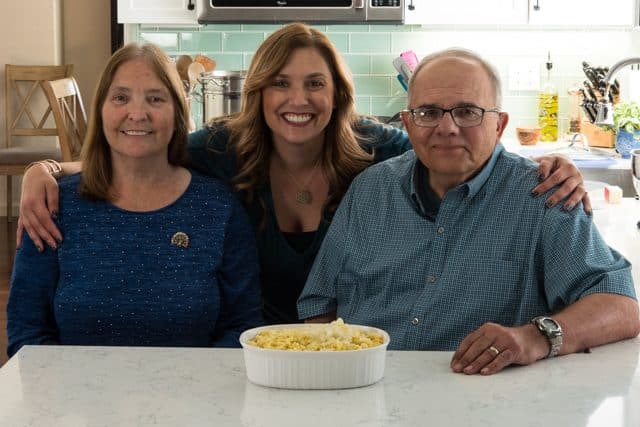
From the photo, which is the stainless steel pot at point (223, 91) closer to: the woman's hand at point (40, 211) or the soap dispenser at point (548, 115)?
the woman's hand at point (40, 211)

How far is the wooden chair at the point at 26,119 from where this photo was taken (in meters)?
6.38

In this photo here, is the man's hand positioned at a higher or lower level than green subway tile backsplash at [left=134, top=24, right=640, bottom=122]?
lower

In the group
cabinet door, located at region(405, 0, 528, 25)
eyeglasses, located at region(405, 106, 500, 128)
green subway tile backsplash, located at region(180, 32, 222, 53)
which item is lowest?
eyeglasses, located at region(405, 106, 500, 128)

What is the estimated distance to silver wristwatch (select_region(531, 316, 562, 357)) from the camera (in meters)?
1.73

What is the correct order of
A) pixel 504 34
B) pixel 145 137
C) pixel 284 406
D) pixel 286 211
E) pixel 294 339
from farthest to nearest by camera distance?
pixel 504 34 < pixel 286 211 < pixel 145 137 < pixel 294 339 < pixel 284 406

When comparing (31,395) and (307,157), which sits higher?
(307,157)

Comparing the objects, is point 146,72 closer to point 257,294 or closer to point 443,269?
point 257,294

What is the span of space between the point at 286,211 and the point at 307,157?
0.15 metres

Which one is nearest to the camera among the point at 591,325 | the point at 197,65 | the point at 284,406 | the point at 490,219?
the point at 284,406

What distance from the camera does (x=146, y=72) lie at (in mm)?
2346

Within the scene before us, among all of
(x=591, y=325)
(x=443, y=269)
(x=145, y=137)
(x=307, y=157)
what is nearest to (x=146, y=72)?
(x=145, y=137)

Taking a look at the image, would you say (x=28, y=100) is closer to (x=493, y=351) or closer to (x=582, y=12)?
(x=582, y=12)

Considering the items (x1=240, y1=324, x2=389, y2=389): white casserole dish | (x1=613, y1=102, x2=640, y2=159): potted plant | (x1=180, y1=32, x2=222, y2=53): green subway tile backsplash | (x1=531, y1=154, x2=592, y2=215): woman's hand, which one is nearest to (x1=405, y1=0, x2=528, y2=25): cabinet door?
(x1=613, y1=102, x2=640, y2=159): potted plant

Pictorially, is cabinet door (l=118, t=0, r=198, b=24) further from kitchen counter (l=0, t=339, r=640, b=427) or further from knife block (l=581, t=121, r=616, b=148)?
kitchen counter (l=0, t=339, r=640, b=427)
